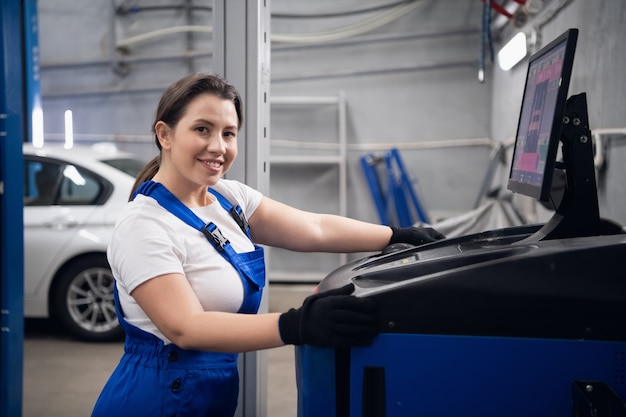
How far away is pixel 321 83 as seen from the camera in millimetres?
6770

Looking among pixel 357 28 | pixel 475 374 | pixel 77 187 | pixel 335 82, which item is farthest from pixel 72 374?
pixel 357 28

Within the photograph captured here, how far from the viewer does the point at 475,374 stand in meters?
1.12

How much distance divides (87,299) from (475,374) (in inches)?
146

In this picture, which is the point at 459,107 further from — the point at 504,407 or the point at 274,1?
the point at 504,407

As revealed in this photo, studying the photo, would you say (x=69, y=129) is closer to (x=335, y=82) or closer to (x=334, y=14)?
(x=335, y=82)

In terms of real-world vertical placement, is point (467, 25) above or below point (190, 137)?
above

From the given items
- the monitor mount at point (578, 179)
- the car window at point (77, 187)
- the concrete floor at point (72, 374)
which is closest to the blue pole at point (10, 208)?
the concrete floor at point (72, 374)

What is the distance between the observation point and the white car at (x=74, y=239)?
430 cm

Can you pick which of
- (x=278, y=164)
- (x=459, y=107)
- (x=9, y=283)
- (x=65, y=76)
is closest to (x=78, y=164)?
(x=9, y=283)

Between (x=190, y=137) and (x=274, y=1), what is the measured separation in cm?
570

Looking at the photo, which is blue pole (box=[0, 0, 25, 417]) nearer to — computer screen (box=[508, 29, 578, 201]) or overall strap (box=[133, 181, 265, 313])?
overall strap (box=[133, 181, 265, 313])

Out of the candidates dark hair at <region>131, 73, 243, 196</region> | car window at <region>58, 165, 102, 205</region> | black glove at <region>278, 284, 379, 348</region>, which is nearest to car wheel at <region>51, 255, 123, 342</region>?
car window at <region>58, 165, 102, 205</region>

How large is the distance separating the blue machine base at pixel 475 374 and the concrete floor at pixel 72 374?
7.41 ft

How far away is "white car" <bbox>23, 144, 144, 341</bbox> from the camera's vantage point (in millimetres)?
4301
